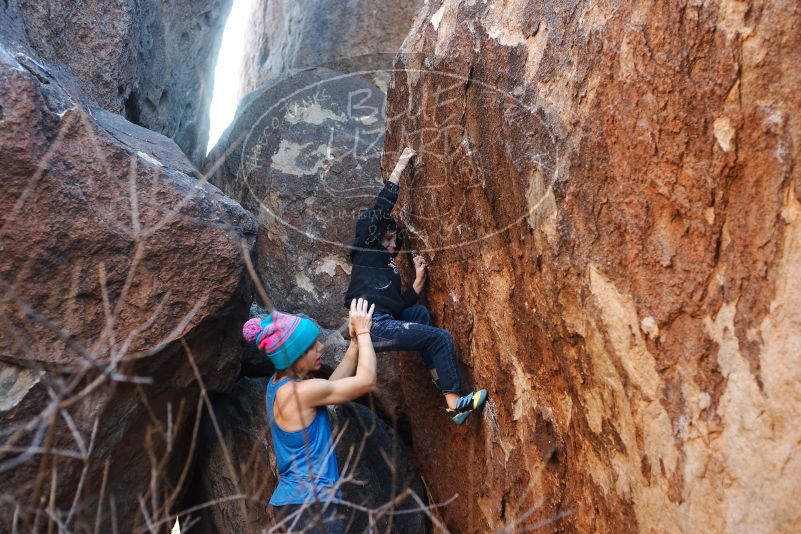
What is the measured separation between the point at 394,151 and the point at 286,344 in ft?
4.70

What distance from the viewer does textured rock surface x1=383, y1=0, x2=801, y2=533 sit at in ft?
7.95

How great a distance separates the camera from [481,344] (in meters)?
3.59

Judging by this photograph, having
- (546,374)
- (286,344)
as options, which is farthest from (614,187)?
(286,344)

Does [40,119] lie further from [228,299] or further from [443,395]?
[443,395]

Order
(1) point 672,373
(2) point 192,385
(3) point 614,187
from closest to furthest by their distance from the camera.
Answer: (1) point 672,373 → (3) point 614,187 → (2) point 192,385

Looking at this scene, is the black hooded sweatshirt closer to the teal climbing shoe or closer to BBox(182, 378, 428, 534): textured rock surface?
the teal climbing shoe

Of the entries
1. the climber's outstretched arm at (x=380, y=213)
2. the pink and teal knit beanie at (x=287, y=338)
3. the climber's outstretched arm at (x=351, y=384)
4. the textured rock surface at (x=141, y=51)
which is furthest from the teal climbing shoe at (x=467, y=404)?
the textured rock surface at (x=141, y=51)

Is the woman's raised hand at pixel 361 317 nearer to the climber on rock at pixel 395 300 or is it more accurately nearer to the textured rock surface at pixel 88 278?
the climber on rock at pixel 395 300


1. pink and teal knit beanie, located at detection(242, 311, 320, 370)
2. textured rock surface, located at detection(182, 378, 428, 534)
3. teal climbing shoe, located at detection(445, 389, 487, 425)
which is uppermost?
pink and teal knit beanie, located at detection(242, 311, 320, 370)

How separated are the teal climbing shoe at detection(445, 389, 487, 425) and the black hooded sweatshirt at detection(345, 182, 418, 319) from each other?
20.9 inches

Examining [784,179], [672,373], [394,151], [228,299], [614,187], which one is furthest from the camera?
[394,151]

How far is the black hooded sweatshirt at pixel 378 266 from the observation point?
12.3ft

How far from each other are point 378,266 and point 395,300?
0.21 meters

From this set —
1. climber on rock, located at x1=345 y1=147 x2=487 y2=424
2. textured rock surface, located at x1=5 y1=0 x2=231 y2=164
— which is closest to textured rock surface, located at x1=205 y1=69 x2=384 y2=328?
textured rock surface, located at x1=5 y1=0 x2=231 y2=164
